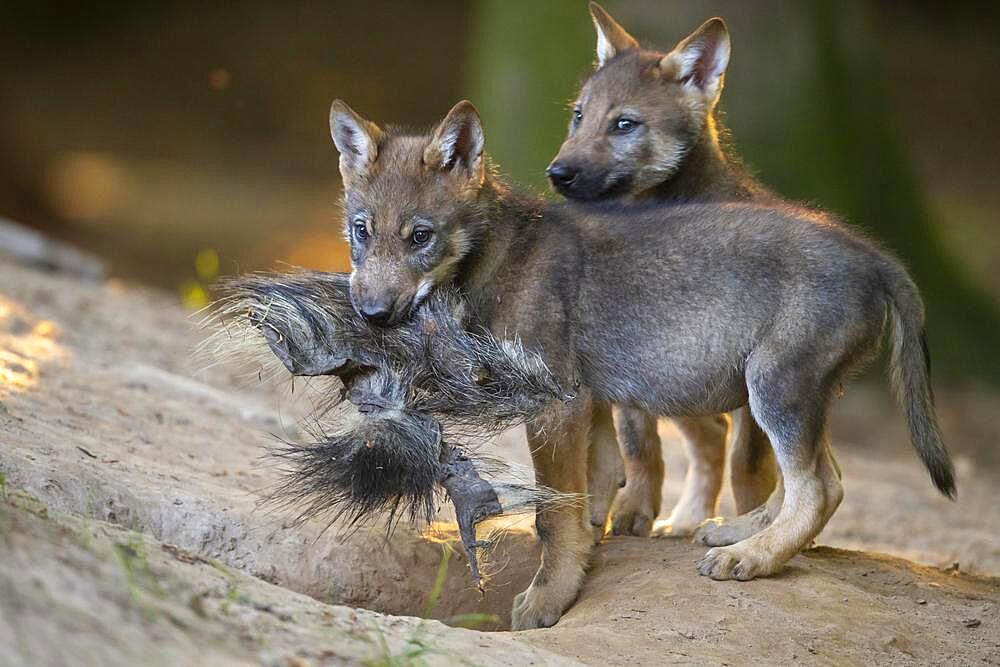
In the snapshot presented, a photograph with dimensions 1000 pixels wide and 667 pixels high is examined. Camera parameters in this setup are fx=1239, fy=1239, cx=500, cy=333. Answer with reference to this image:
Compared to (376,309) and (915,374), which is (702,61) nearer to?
(915,374)

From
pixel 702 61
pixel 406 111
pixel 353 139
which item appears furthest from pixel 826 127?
pixel 406 111

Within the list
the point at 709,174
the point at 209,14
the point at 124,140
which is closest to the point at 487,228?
the point at 709,174

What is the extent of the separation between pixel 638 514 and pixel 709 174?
1705mm

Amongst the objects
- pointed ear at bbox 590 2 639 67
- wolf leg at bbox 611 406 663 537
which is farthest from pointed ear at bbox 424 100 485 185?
pointed ear at bbox 590 2 639 67

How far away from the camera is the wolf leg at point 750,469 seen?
576cm

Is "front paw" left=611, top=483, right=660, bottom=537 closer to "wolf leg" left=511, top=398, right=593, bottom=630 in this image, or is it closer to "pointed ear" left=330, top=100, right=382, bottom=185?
"wolf leg" left=511, top=398, right=593, bottom=630

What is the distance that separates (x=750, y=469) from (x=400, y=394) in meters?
1.92

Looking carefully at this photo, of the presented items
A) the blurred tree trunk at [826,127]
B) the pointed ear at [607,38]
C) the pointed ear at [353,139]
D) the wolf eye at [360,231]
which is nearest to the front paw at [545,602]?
the wolf eye at [360,231]

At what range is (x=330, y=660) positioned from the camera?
3.30m

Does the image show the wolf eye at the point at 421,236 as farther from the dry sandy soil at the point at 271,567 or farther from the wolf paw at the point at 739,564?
the wolf paw at the point at 739,564

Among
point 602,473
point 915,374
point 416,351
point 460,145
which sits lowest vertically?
point 602,473

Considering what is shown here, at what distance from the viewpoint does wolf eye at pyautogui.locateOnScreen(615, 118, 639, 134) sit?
6230 millimetres

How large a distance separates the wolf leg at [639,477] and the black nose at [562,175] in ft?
3.68

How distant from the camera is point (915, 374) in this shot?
16.5 ft
